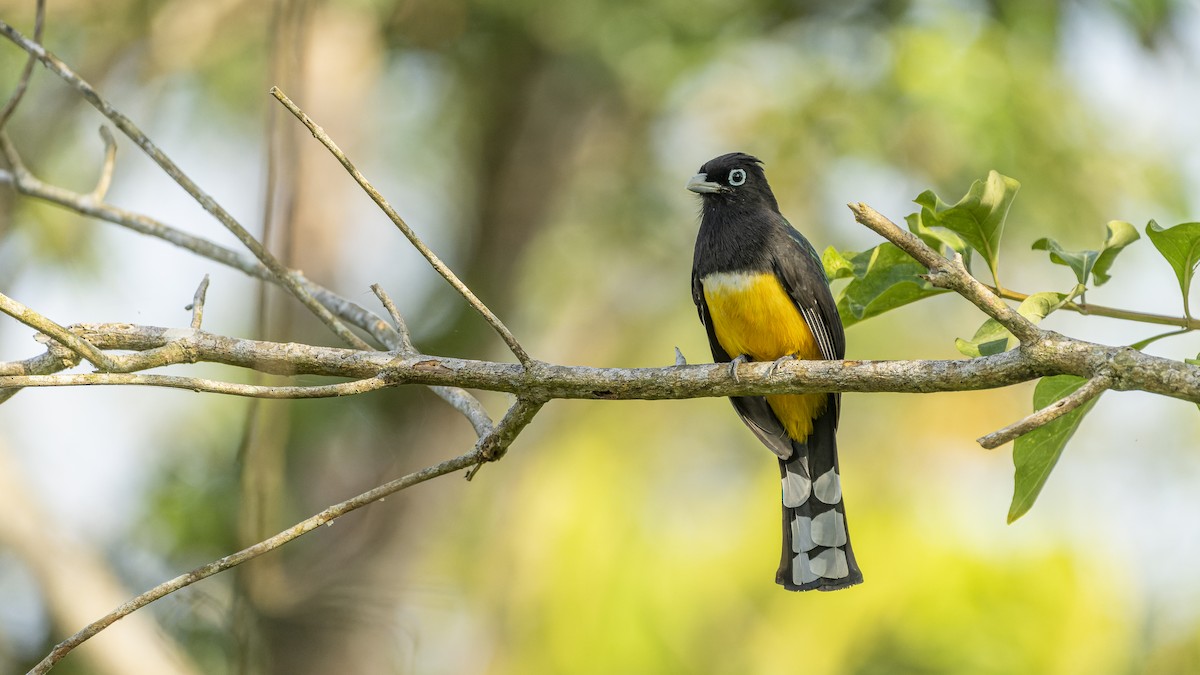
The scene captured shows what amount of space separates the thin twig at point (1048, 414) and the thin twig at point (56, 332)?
188cm

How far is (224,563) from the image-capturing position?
2.60m

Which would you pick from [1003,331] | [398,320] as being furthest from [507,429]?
[1003,331]

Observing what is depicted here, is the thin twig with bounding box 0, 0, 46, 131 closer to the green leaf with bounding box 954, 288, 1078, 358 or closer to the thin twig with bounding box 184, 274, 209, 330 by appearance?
the thin twig with bounding box 184, 274, 209, 330

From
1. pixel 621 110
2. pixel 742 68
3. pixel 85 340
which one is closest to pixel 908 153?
pixel 742 68

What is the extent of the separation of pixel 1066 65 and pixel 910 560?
13.3ft

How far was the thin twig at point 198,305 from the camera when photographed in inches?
110

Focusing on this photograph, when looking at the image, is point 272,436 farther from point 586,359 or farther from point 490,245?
point 586,359

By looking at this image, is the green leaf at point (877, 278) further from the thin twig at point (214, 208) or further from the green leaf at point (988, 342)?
the thin twig at point (214, 208)

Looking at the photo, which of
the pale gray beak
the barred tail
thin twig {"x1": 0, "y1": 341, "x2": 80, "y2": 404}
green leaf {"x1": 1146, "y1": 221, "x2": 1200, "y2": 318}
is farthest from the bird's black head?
thin twig {"x1": 0, "y1": 341, "x2": 80, "y2": 404}

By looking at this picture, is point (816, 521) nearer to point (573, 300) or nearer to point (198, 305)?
point (198, 305)

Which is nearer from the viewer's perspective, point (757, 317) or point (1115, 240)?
point (1115, 240)

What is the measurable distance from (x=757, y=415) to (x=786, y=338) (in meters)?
0.44

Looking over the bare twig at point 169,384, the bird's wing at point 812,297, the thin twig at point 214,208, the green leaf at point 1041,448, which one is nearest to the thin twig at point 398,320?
the bare twig at point 169,384

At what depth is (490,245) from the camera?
1068cm
